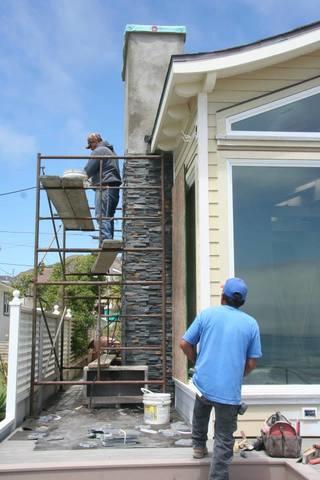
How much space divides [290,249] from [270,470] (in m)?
2.08

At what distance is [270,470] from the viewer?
3834 mm

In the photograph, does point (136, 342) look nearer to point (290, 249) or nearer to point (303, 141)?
point (290, 249)

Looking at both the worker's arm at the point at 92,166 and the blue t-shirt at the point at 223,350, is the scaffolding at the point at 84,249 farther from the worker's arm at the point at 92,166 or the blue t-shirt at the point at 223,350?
the blue t-shirt at the point at 223,350

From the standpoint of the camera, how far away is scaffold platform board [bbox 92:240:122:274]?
6.59m

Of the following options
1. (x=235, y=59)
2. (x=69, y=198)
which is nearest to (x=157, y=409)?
(x=69, y=198)

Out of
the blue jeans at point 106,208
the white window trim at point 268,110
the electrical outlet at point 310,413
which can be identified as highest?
the white window trim at point 268,110

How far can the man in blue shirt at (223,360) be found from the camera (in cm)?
343

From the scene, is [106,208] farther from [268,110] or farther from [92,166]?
[268,110]

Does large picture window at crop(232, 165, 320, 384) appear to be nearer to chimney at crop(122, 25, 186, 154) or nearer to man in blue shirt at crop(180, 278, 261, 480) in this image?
man in blue shirt at crop(180, 278, 261, 480)

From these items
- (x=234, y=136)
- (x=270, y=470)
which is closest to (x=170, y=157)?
(x=234, y=136)

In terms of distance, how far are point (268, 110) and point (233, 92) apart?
→ 411mm

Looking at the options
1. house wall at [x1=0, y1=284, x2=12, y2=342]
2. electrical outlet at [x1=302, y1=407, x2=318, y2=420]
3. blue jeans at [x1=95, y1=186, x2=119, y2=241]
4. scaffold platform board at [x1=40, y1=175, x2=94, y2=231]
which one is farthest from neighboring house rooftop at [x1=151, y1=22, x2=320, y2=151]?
house wall at [x1=0, y1=284, x2=12, y2=342]

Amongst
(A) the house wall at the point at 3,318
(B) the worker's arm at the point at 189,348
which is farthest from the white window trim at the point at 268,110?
(A) the house wall at the point at 3,318

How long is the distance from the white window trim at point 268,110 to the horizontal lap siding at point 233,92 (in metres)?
0.14
